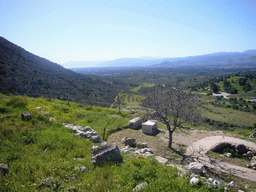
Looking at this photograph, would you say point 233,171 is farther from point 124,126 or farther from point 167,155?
point 124,126

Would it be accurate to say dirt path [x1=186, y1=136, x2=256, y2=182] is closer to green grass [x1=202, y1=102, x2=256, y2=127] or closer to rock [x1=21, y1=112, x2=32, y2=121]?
rock [x1=21, y1=112, x2=32, y2=121]

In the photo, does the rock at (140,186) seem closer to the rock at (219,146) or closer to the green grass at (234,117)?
the rock at (219,146)

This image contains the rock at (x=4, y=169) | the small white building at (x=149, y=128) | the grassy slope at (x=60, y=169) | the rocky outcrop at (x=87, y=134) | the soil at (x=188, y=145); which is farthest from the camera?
the small white building at (x=149, y=128)

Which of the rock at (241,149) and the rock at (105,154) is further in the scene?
the rock at (241,149)

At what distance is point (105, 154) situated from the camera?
7.21 m

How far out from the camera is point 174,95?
12594 millimetres

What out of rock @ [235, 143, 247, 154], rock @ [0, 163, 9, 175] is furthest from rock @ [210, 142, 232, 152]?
rock @ [0, 163, 9, 175]

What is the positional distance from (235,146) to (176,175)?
27.4 feet

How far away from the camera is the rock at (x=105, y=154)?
702 cm

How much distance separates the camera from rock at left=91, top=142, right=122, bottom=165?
23.0 ft

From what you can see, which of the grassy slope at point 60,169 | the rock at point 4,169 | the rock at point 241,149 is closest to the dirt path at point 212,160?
the rock at point 241,149

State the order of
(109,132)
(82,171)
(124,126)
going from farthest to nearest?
(124,126) < (109,132) < (82,171)

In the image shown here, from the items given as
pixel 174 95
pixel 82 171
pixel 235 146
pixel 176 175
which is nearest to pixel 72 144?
pixel 82 171

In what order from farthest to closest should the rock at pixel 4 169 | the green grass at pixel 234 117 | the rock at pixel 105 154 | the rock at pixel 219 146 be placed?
the green grass at pixel 234 117 < the rock at pixel 219 146 < the rock at pixel 105 154 < the rock at pixel 4 169
